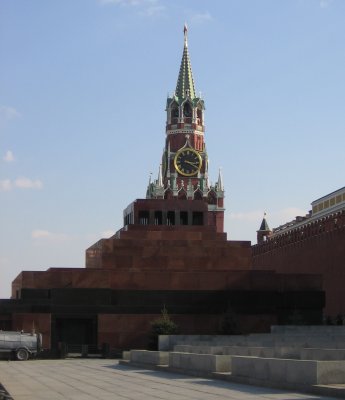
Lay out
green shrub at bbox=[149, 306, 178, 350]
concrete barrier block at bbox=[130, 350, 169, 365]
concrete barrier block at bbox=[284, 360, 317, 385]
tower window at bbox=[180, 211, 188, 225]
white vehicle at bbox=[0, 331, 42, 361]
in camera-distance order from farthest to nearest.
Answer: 1. tower window at bbox=[180, 211, 188, 225]
2. green shrub at bbox=[149, 306, 178, 350]
3. white vehicle at bbox=[0, 331, 42, 361]
4. concrete barrier block at bbox=[130, 350, 169, 365]
5. concrete barrier block at bbox=[284, 360, 317, 385]

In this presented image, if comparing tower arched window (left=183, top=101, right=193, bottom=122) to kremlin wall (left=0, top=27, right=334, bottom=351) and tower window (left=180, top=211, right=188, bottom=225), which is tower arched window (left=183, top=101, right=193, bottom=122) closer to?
tower window (left=180, top=211, right=188, bottom=225)

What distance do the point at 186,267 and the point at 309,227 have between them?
767 inches

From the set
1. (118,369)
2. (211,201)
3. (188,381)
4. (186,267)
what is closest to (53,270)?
(186,267)

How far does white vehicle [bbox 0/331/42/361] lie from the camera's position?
3344cm

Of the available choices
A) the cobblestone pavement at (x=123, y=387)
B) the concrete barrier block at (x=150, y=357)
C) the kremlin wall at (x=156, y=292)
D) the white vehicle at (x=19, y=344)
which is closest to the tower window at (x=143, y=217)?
the kremlin wall at (x=156, y=292)

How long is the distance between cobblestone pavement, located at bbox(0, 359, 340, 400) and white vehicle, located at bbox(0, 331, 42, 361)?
8127 mm

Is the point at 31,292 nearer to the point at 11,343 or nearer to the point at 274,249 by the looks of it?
the point at 11,343

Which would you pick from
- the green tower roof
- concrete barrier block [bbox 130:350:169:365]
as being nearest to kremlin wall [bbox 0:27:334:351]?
concrete barrier block [bbox 130:350:169:365]

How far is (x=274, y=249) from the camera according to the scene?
68.5 meters

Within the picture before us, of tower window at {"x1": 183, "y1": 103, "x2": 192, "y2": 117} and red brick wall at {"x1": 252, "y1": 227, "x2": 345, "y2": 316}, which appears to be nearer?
red brick wall at {"x1": 252, "y1": 227, "x2": 345, "y2": 316}

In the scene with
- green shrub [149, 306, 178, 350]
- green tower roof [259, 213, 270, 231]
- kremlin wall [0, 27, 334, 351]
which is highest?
green tower roof [259, 213, 270, 231]

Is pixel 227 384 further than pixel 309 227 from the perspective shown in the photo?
No

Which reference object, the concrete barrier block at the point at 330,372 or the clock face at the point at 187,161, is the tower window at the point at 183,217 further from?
the clock face at the point at 187,161

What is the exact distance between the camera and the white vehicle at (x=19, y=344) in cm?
3344
